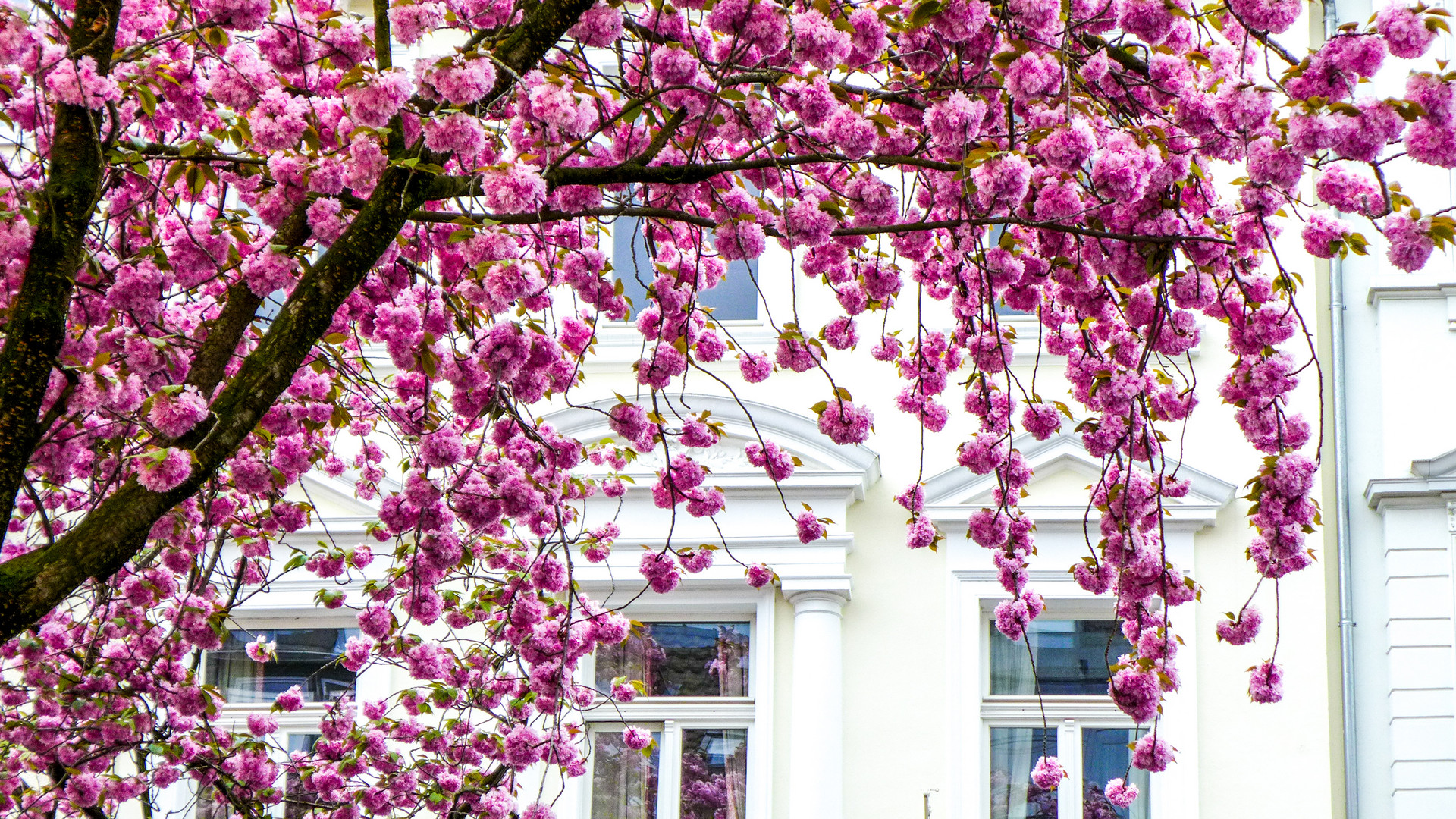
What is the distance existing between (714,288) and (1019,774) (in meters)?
2.87

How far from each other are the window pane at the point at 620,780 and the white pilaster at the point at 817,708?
27.4 inches

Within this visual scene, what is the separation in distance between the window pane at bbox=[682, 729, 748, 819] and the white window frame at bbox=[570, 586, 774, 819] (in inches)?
1.2

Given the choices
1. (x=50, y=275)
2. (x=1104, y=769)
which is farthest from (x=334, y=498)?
(x=50, y=275)

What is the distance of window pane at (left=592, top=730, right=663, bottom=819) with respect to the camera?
6.78 m

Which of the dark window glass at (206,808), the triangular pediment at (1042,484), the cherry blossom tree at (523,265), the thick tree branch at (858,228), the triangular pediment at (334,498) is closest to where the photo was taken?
the cherry blossom tree at (523,265)

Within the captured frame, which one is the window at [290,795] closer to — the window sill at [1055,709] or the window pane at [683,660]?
the window pane at [683,660]

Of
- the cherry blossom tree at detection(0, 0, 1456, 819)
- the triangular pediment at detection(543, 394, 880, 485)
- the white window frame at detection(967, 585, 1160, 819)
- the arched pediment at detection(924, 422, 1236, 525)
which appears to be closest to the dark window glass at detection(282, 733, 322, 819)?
the cherry blossom tree at detection(0, 0, 1456, 819)

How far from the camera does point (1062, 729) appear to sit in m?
6.60

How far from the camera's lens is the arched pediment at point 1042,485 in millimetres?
6805

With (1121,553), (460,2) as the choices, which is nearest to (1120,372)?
(1121,553)

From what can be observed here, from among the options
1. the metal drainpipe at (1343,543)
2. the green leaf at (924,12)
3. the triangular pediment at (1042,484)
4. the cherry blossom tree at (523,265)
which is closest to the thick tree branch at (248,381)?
the cherry blossom tree at (523,265)

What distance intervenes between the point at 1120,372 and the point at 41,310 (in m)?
2.80

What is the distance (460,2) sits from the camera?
4.05 meters

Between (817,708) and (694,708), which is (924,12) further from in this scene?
(694,708)
